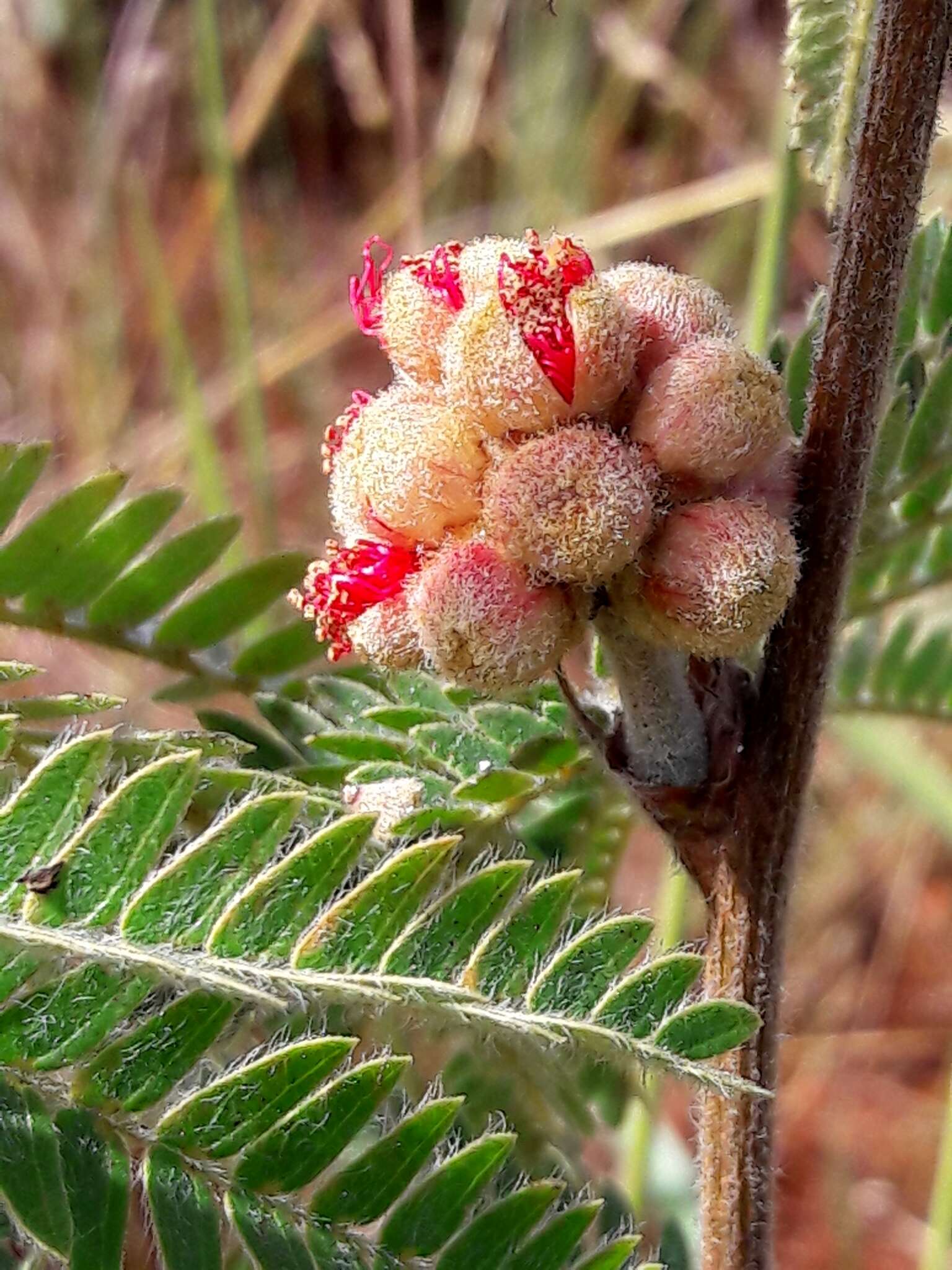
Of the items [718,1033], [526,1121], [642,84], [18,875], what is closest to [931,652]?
[526,1121]

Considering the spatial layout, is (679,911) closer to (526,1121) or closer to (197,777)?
(526,1121)

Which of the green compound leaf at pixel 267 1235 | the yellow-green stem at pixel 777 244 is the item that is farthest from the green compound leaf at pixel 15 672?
the yellow-green stem at pixel 777 244

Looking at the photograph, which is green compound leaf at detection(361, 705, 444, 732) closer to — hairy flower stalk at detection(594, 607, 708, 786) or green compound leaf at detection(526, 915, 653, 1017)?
hairy flower stalk at detection(594, 607, 708, 786)

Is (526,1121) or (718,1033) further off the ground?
(718,1033)

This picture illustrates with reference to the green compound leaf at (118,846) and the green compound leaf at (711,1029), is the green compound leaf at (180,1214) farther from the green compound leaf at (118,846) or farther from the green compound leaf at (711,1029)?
the green compound leaf at (711,1029)

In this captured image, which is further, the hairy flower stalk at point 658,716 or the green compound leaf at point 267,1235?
the hairy flower stalk at point 658,716

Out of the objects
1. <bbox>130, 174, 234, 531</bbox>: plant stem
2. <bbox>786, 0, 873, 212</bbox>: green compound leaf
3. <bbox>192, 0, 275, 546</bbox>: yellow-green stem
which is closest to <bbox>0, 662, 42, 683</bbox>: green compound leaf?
<bbox>786, 0, 873, 212</bbox>: green compound leaf
